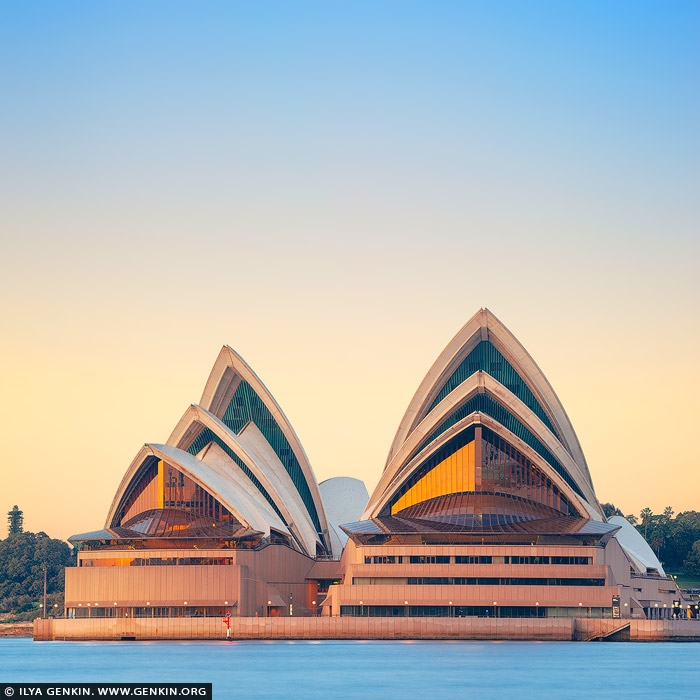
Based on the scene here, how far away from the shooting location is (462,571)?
106750 mm

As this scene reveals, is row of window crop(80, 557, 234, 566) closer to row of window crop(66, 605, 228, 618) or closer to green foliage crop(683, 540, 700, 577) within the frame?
row of window crop(66, 605, 228, 618)

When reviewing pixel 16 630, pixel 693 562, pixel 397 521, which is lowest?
pixel 16 630

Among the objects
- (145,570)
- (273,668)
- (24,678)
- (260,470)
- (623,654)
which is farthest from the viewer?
(260,470)

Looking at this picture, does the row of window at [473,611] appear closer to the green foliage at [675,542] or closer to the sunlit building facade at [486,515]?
the sunlit building facade at [486,515]

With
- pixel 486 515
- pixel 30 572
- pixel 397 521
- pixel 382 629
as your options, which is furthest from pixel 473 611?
pixel 30 572

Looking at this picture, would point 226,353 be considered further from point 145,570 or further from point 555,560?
point 555,560

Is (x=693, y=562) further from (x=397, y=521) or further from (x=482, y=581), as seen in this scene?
(x=482, y=581)

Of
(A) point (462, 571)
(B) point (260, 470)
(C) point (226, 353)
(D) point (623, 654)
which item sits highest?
(C) point (226, 353)

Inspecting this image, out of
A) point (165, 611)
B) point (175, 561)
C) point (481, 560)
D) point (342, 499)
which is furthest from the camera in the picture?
point (342, 499)

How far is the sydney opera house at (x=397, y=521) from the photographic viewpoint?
351 feet

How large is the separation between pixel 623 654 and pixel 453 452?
1172 inches

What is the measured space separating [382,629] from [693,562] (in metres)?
89.3

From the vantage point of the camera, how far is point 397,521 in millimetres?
113125

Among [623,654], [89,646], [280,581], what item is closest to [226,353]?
[280,581]
